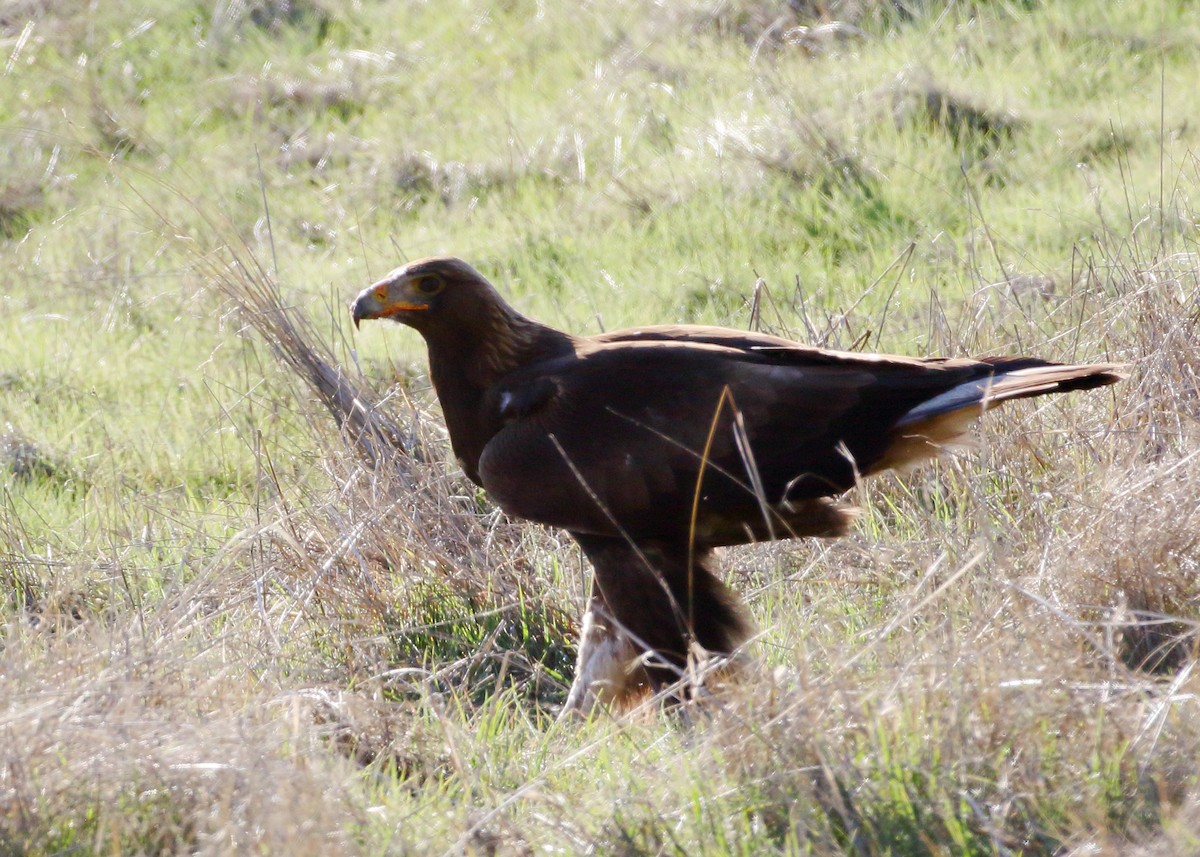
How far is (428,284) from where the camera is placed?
424 cm

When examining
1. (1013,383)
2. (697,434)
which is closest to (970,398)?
(1013,383)

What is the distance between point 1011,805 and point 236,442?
416 cm

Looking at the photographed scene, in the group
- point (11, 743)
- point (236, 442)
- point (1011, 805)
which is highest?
point (11, 743)

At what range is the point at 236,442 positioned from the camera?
6141 millimetres

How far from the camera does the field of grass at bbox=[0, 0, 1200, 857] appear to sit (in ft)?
9.27

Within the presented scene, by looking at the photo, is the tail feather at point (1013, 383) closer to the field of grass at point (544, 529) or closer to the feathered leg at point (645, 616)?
the field of grass at point (544, 529)

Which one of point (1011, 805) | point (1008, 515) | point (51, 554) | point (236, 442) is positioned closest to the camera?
point (1011, 805)

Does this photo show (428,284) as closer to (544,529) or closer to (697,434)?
(697,434)

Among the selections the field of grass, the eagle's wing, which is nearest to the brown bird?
the eagle's wing

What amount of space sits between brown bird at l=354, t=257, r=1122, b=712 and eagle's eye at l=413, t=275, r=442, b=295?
73 mm

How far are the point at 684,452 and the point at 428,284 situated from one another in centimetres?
89

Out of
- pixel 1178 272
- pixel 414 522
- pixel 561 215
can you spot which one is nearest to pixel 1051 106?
pixel 561 215

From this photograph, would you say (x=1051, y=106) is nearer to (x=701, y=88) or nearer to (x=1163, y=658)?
(x=701, y=88)

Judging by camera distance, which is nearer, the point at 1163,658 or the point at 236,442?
the point at 1163,658
